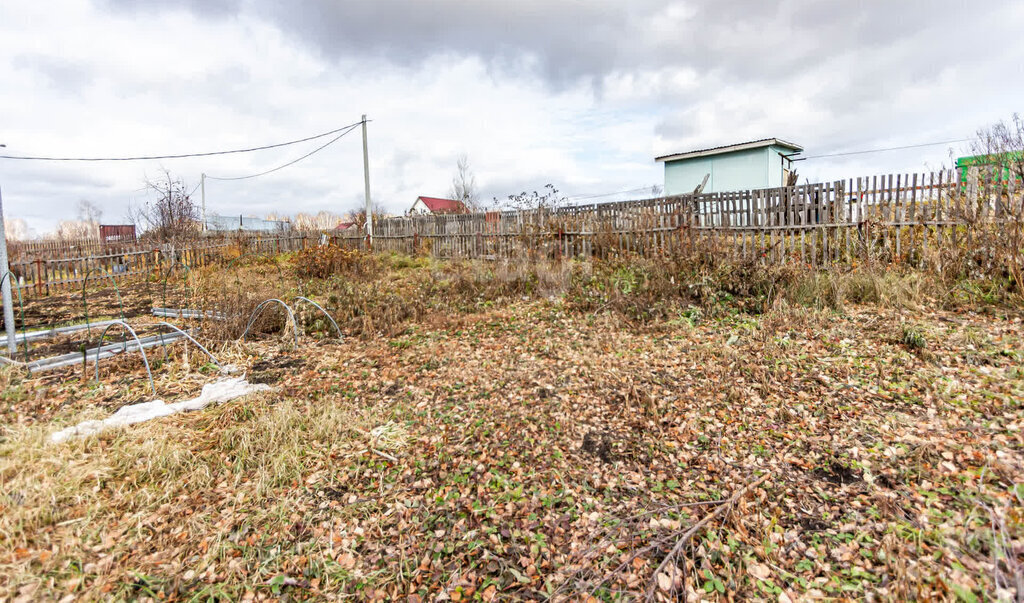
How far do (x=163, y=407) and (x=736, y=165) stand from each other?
18960mm

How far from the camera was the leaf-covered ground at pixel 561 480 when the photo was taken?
218cm

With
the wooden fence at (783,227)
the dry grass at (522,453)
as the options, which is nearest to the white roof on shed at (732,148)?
the wooden fence at (783,227)

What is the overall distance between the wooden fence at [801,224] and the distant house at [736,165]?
10108 millimetres

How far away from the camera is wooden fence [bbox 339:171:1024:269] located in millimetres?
5672

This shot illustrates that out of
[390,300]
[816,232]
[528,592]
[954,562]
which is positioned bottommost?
[528,592]

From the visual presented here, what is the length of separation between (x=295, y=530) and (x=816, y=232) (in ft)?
25.3

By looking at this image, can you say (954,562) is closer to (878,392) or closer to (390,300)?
(878,392)

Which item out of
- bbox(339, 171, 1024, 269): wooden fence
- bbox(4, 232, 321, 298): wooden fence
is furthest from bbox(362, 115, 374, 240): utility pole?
bbox(339, 171, 1024, 269): wooden fence

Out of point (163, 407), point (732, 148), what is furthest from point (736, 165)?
point (163, 407)

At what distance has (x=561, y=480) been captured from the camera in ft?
9.50

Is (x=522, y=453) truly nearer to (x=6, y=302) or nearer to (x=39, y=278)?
(x=6, y=302)

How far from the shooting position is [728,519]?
2461mm

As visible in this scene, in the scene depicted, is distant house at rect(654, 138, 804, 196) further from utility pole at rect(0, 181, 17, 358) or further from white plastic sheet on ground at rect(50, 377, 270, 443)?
utility pole at rect(0, 181, 17, 358)

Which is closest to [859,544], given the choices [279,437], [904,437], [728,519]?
[728,519]
